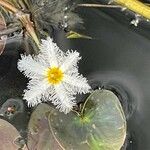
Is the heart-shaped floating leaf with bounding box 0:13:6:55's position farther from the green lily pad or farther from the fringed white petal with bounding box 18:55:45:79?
the green lily pad

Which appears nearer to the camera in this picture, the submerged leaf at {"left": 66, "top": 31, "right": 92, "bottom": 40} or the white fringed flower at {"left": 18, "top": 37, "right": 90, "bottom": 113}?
the white fringed flower at {"left": 18, "top": 37, "right": 90, "bottom": 113}

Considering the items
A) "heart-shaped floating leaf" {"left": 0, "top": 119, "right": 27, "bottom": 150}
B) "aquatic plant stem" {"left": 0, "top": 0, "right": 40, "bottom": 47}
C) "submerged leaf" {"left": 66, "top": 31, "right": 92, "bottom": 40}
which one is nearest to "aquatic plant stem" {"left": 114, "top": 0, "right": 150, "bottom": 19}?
"submerged leaf" {"left": 66, "top": 31, "right": 92, "bottom": 40}

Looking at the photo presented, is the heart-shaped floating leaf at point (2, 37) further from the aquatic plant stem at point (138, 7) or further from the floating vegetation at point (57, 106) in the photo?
the aquatic plant stem at point (138, 7)

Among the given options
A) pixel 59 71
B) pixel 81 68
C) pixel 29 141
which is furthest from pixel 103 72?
pixel 29 141

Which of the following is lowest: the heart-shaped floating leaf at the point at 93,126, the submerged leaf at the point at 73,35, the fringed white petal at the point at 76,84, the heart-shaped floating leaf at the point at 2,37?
the heart-shaped floating leaf at the point at 93,126

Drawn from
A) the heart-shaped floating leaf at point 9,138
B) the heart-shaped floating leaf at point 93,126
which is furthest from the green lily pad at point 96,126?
the heart-shaped floating leaf at point 9,138

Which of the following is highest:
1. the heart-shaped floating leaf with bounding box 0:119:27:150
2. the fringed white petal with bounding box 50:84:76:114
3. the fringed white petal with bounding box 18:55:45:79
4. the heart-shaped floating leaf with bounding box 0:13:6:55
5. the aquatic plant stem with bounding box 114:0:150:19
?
Result: the aquatic plant stem with bounding box 114:0:150:19
